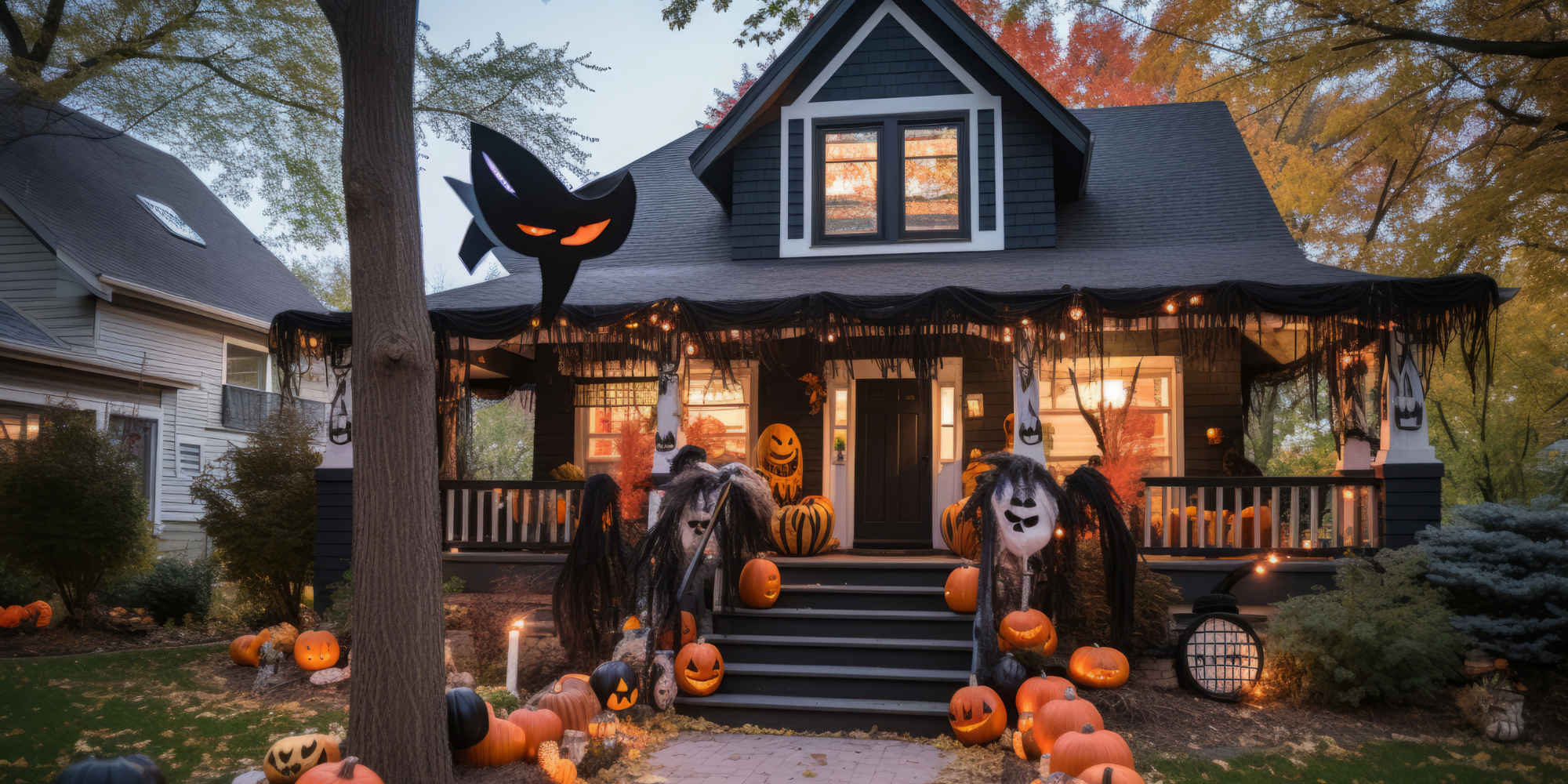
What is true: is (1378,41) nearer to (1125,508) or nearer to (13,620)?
(1125,508)

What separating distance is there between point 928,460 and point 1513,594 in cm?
502

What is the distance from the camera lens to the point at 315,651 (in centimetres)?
691

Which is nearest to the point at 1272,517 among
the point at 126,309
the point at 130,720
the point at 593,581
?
the point at 593,581

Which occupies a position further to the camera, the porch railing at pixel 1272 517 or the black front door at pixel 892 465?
the black front door at pixel 892 465

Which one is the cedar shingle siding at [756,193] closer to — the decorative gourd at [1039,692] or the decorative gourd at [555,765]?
the decorative gourd at [1039,692]

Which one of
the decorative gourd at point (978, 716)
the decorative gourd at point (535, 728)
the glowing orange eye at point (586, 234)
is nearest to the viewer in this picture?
the decorative gourd at point (535, 728)

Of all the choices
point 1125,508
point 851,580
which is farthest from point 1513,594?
point 851,580

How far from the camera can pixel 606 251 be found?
208 inches

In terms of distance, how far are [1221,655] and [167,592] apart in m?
10.1

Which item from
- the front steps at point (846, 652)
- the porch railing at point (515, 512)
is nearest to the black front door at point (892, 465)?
the front steps at point (846, 652)

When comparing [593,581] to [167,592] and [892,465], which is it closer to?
[892,465]

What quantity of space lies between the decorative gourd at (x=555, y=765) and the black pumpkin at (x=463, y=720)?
0.35m

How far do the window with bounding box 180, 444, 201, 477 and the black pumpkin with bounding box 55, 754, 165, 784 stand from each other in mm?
12121

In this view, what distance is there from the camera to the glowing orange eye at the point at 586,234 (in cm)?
514
